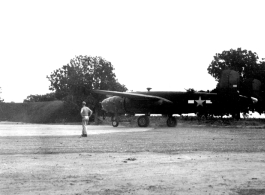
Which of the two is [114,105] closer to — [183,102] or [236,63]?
[183,102]

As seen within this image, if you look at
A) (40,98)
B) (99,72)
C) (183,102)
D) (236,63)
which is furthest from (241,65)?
(40,98)

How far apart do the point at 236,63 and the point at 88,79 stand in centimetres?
1874

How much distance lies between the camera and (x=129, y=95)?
3831 cm

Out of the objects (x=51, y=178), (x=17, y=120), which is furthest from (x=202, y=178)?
(x=17, y=120)

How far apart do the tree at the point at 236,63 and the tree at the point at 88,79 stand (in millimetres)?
12020

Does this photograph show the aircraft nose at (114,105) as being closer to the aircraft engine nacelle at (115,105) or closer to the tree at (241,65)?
the aircraft engine nacelle at (115,105)

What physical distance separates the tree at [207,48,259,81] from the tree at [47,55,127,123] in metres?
12.0

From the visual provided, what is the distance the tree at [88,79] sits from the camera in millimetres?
55312

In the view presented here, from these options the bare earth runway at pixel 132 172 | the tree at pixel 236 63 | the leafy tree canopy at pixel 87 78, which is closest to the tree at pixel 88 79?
the leafy tree canopy at pixel 87 78

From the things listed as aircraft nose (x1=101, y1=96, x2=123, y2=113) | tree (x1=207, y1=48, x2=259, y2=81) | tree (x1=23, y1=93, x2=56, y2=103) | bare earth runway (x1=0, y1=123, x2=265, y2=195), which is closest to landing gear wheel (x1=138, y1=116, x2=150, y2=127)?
aircraft nose (x1=101, y1=96, x2=123, y2=113)

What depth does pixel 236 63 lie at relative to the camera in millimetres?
55812

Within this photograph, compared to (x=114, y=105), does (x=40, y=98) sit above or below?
above

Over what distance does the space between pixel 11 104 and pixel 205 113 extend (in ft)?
126

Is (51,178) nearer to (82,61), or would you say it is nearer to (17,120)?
(82,61)
